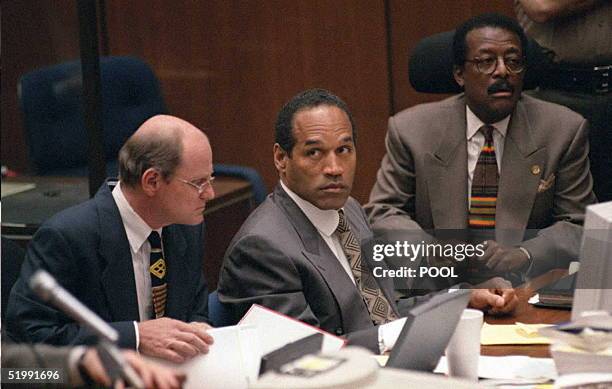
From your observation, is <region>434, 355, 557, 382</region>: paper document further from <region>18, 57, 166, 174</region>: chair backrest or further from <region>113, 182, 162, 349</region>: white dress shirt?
<region>18, 57, 166, 174</region>: chair backrest

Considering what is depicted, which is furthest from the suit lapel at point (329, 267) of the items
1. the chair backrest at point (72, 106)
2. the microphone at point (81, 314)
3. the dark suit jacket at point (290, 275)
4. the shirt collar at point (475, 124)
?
the chair backrest at point (72, 106)

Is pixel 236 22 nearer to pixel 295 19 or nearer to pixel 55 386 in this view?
pixel 295 19

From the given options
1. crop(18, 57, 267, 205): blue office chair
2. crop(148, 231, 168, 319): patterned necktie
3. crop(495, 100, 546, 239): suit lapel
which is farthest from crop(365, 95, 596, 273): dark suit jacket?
crop(18, 57, 267, 205): blue office chair

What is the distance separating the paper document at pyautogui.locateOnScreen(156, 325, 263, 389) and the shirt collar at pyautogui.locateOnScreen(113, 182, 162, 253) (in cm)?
59

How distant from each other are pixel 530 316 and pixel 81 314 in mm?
1479

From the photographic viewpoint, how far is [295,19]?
5.05 meters

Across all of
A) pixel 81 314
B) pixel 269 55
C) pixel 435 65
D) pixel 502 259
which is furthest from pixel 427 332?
pixel 269 55

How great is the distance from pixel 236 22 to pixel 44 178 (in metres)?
1.24

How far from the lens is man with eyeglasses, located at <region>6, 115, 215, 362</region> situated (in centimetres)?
247

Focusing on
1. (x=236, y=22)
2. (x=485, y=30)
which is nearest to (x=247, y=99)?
(x=236, y=22)

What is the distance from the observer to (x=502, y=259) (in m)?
3.16

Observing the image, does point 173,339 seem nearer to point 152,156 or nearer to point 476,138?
point 152,156

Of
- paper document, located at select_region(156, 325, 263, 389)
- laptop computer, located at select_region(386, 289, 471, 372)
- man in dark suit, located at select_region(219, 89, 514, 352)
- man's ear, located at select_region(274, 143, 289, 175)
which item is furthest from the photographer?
man's ear, located at select_region(274, 143, 289, 175)

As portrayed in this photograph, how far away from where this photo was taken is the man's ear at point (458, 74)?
349cm
